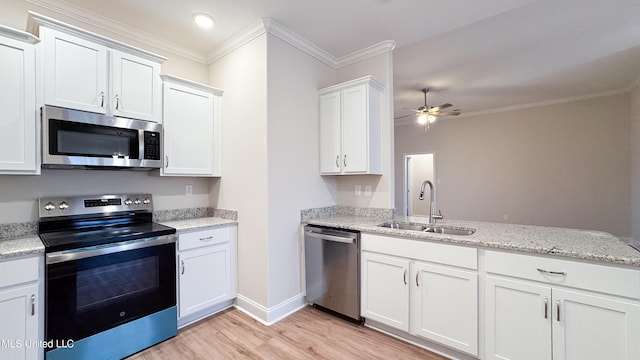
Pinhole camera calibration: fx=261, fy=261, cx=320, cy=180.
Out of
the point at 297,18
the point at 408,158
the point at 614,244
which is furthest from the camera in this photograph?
the point at 408,158

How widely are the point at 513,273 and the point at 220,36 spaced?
3.19m

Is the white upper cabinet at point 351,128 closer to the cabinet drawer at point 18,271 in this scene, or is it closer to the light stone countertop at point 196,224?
the light stone countertop at point 196,224

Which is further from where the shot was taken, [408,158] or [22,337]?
[408,158]

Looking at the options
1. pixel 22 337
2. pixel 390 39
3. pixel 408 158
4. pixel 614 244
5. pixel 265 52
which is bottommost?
pixel 22 337

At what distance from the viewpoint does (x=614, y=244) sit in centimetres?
163

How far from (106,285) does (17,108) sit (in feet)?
4.39

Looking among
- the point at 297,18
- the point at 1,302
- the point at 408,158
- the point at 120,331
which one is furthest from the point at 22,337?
the point at 408,158

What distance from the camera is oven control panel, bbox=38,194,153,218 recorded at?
6.68 feet

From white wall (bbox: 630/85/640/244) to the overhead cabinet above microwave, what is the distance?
22.8ft

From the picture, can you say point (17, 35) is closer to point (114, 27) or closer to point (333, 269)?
point (114, 27)

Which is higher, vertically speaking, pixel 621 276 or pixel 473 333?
pixel 621 276

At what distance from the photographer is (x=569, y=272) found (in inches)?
58.9

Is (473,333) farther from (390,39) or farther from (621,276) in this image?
(390,39)

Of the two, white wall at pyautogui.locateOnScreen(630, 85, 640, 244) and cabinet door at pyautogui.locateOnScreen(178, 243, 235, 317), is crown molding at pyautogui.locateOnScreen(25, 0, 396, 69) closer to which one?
cabinet door at pyautogui.locateOnScreen(178, 243, 235, 317)
